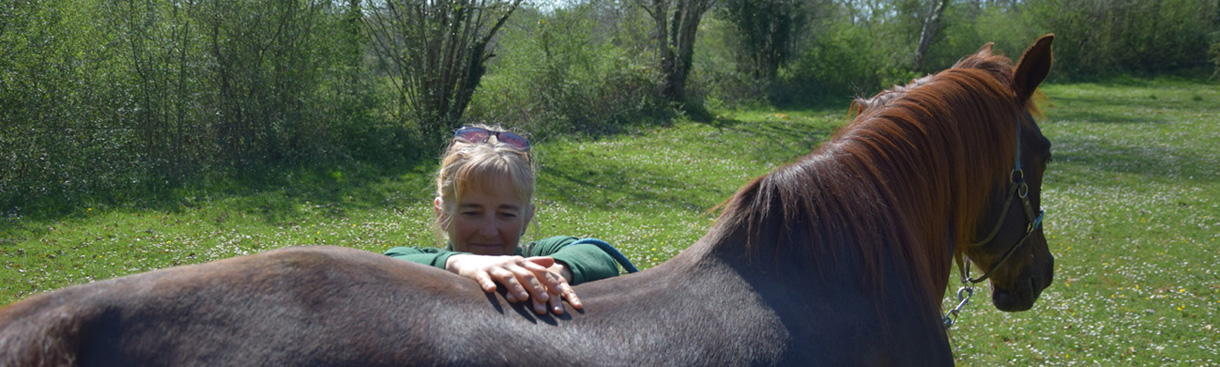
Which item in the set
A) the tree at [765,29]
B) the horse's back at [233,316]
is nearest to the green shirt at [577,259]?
the horse's back at [233,316]

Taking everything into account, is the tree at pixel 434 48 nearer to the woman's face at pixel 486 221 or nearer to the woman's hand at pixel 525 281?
the woman's face at pixel 486 221

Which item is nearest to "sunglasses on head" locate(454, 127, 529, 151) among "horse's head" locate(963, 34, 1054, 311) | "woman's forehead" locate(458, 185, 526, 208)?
"woman's forehead" locate(458, 185, 526, 208)

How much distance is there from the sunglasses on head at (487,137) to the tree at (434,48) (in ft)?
39.7

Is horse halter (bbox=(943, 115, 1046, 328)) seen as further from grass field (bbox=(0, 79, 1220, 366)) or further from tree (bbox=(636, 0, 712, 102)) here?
tree (bbox=(636, 0, 712, 102))

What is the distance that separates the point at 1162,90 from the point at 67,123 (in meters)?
33.8

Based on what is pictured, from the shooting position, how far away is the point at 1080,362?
5371 mm

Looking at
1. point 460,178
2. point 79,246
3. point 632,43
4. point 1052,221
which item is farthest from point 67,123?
point 632,43

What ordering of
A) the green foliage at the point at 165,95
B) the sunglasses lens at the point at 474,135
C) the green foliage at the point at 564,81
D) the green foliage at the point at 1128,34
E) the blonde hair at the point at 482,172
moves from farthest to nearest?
the green foliage at the point at 1128,34 < the green foliage at the point at 564,81 < the green foliage at the point at 165,95 < the sunglasses lens at the point at 474,135 < the blonde hair at the point at 482,172

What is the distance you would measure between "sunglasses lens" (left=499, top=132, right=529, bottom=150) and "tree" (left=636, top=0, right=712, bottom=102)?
58.8ft

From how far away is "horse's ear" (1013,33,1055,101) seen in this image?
8.70ft

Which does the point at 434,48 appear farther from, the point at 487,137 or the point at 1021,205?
the point at 1021,205

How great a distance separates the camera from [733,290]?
1.76 m

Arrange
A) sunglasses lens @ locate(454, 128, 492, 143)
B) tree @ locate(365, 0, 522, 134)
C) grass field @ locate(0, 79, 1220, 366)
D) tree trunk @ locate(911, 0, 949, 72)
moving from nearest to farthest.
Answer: sunglasses lens @ locate(454, 128, 492, 143)
grass field @ locate(0, 79, 1220, 366)
tree @ locate(365, 0, 522, 134)
tree trunk @ locate(911, 0, 949, 72)

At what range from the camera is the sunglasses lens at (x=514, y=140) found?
95.8 inches
